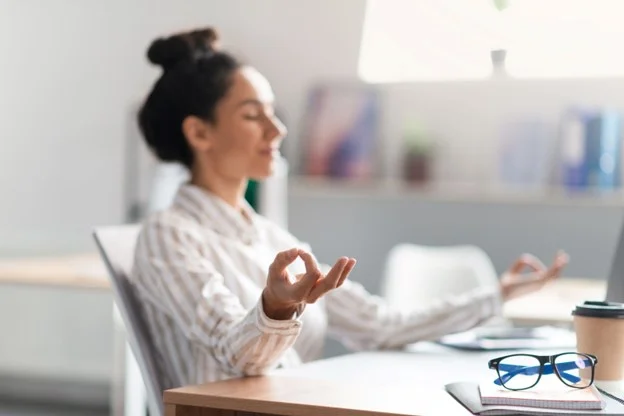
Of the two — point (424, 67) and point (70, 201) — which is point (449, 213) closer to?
point (424, 67)

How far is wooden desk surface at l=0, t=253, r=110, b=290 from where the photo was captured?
347cm

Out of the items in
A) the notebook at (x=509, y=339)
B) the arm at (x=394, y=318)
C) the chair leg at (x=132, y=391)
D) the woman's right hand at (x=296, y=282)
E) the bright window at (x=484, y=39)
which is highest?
the bright window at (x=484, y=39)

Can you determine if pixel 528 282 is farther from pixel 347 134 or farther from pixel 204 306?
pixel 347 134

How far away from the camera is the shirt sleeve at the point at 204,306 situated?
167 centimetres


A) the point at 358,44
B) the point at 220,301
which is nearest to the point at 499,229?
the point at 358,44

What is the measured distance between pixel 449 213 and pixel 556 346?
2486 mm

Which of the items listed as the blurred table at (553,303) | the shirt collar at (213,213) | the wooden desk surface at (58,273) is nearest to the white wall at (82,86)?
the wooden desk surface at (58,273)

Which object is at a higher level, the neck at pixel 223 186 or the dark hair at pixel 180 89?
the dark hair at pixel 180 89

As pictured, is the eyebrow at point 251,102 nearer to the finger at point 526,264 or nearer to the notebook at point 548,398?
the finger at point 526,264

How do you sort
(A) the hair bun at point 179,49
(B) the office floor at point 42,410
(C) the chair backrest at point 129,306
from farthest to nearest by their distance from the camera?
1. (B) the office floor at point 42,410
2. (A) the hair bun at point 179,49
3. (C) the chair backrest at point 129,306

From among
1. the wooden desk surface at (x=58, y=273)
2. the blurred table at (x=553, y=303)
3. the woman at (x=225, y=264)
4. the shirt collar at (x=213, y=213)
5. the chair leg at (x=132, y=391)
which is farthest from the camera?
the wooden desk surface at (x=58, y=273)

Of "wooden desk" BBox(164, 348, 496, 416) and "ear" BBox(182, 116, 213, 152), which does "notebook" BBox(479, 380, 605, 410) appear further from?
"ear" BBox(182, 116, 213, 152)

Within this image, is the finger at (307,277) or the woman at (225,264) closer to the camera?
the finger at (307,277)

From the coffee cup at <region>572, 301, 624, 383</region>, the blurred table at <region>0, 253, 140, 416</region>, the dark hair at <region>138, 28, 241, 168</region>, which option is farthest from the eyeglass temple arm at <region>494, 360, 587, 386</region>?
the blurred table at <region>0, 253, 140, 416</region>
